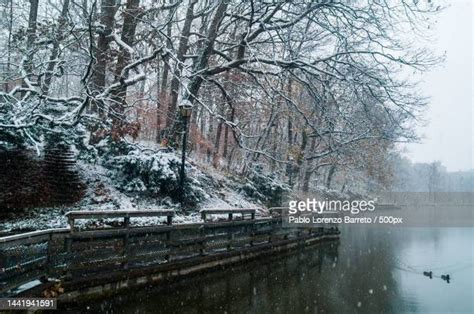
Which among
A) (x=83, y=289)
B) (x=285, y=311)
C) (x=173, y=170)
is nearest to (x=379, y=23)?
(x=173, y=170)

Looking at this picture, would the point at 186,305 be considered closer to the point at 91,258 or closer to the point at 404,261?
the point at 91,258

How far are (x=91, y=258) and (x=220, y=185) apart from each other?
1111 centimetres

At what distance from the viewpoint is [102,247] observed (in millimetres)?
7645

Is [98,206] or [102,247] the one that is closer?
[102,247]

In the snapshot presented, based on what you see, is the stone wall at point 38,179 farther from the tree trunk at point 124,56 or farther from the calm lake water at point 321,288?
the calm lake water at point 321,288

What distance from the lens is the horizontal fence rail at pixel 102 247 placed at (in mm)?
5896

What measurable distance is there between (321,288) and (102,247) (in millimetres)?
5190

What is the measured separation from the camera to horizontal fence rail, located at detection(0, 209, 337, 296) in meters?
5.90

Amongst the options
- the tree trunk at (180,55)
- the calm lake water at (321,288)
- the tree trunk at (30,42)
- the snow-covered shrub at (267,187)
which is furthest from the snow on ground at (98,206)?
the snow-covered shrub at (267,187)

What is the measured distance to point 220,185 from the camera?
1834cm

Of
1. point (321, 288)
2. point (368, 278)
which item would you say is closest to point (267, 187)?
point (368, 278)

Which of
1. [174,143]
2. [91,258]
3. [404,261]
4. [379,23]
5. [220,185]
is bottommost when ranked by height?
[404,261]

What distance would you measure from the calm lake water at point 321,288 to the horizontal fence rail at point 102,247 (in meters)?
0.64

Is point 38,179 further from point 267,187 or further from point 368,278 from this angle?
point 267,187
